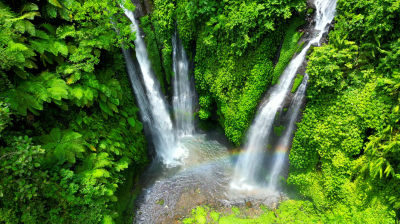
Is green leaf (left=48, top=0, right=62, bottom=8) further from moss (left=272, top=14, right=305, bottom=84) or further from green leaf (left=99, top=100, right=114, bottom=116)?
moss (left=272, top=14, right=305, bottom=84)

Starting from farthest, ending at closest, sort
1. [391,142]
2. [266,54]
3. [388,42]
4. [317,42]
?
1. [266,54]
2. [317,42]
3. [388,42]
4. [391,142]

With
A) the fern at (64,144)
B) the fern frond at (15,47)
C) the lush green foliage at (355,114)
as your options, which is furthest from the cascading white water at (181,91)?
the fern frond at (15,47)

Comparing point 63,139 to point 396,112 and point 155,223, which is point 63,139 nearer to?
point 155,223

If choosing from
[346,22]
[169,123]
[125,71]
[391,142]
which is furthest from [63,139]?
[346,22]

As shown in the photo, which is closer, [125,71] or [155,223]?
[155,223]

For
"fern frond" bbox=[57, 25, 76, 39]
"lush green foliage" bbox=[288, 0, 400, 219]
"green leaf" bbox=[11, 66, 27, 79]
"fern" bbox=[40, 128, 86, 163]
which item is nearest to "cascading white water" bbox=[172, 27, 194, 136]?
"fern frond" bbox=[57, 25, 76, 39]

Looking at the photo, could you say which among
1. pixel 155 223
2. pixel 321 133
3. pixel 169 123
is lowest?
pixel 155 223

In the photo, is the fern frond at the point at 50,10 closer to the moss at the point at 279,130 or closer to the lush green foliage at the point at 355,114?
the lush green foliage at the point at 355,114
